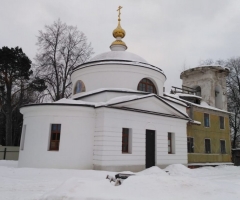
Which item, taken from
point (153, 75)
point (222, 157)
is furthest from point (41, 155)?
point (222, 157)

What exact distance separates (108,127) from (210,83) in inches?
613

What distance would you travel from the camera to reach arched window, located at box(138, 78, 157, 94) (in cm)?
1681

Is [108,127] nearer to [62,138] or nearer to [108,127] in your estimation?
[108,127]

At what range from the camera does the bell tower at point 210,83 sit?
79.7 feet

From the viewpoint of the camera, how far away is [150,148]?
1471cm

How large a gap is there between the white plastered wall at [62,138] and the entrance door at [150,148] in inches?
142

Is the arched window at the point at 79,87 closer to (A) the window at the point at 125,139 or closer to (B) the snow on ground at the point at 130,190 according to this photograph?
(A) the window at the point at 125,139

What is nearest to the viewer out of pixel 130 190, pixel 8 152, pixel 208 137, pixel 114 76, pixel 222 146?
pixel 130 190

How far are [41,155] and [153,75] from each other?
944 cm

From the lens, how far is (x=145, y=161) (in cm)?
1418

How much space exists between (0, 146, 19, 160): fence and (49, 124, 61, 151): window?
10739 mm

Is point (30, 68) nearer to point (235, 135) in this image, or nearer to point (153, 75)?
point (153, 75)

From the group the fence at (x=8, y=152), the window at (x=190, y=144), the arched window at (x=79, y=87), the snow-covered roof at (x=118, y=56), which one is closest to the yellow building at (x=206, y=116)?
the window at (x=190, y=144)

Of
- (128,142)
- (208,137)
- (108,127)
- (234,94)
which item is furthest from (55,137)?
(234,94)
